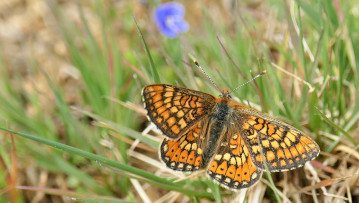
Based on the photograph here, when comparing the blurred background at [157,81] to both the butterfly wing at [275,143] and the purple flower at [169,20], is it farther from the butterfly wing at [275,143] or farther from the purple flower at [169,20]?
the butterfly wing at [275,143]

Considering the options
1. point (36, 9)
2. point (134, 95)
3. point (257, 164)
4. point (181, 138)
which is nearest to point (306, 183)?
point (257, 164)

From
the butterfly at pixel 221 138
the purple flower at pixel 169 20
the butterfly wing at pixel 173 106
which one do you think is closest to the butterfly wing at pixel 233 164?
the butterfly at pixel 221 138

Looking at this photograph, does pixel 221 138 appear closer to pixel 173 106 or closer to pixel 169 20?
pixel 173 106

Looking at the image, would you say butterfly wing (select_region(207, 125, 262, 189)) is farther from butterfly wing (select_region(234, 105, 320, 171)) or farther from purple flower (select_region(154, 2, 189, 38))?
purple flower (select_region(154, 2, 189, 38))

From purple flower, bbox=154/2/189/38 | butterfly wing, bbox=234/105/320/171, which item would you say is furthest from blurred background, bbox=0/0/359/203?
butterfly wing, bbox=234/105/320/171

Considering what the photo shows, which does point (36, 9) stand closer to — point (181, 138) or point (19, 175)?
point (19, 175)

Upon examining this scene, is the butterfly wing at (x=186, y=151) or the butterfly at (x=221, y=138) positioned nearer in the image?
the butterfly at (x=221, y=138)
